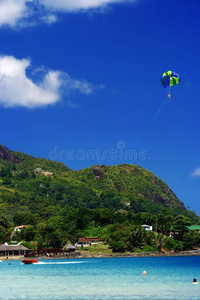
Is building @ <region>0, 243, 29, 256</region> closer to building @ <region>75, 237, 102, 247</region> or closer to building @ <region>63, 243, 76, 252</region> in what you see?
building @ <region>63, 243, 76, 252</region>

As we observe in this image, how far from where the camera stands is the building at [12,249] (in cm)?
9126

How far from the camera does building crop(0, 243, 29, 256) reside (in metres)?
91.3

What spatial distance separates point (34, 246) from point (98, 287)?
63.4m

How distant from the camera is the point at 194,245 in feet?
376

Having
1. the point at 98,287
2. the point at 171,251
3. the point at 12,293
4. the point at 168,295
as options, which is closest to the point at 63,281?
the point at 98,287

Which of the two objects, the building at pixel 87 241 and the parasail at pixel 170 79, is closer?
the parasail at pixel 170 79

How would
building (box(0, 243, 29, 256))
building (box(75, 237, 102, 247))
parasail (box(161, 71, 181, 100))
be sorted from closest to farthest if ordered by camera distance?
parasail (box(161, 71, 181, 100)), building (box(0, 243, 29, 256)), building (box(75, 237, 102, 247))

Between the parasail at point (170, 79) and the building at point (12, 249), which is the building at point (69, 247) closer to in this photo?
the building at point (12, 249)

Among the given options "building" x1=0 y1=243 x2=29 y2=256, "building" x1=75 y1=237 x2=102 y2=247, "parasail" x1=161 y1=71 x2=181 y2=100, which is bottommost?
"building" x1=0 y1=243 x2=29 y2=256

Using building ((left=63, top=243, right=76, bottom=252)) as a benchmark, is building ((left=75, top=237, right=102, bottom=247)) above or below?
above

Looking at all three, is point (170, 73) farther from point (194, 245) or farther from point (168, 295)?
point (194, 245)

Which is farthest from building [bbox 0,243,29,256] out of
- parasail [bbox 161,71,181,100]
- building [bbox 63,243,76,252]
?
parasail [bbox 161,71,181,100]

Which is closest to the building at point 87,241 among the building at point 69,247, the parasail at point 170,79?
the building at point 69,247

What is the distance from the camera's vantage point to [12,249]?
301 feet
